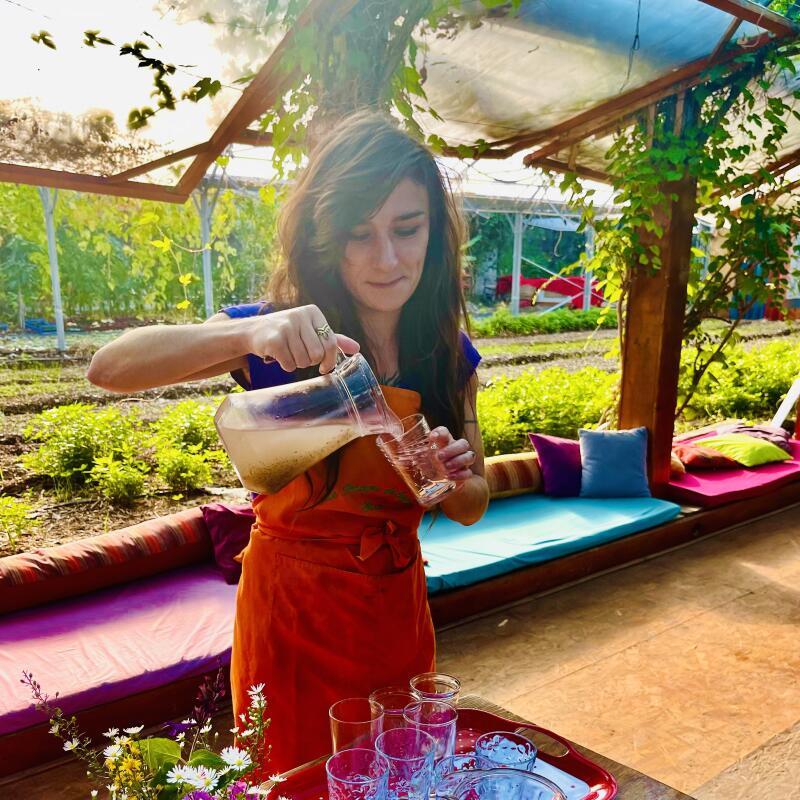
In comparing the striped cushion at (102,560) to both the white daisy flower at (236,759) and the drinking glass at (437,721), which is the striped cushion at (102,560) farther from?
the white daisy flower at (236,759)

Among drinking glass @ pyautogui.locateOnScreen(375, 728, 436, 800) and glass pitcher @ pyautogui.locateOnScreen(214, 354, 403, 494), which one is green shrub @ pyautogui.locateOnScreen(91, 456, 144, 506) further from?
drinking glass @ pyautogui.locateOnScreen(375, 728, 436, 800)

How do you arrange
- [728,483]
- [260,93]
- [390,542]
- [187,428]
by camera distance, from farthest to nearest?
[728,483]
[187,428]
[260,93]
[390,542]

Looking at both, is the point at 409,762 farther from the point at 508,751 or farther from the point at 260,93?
the point at 260,93

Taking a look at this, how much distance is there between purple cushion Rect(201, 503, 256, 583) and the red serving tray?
6.07 feet

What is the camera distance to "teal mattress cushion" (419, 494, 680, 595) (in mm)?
3223

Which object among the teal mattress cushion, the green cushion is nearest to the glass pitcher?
the teal mattress cushion

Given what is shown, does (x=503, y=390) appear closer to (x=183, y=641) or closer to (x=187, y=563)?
(x=187, y=563)

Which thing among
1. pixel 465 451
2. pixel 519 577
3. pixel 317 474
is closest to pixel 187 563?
pixel 519 577

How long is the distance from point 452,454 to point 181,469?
2919mm

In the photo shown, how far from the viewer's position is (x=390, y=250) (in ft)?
4.07

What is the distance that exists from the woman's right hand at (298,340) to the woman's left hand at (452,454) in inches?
8.3

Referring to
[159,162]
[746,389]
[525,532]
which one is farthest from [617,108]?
[746,389]

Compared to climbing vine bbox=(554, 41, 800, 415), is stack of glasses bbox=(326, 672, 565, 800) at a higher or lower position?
lower

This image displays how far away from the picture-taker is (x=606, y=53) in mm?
3164
